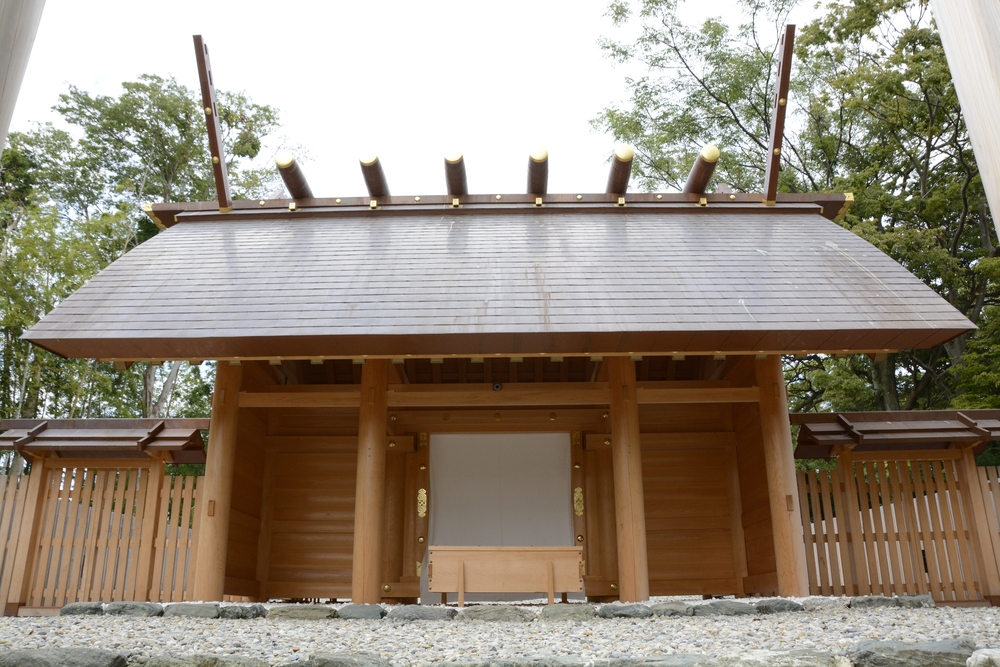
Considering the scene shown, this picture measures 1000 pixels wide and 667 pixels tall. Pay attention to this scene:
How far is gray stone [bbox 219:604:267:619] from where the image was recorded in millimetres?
5285

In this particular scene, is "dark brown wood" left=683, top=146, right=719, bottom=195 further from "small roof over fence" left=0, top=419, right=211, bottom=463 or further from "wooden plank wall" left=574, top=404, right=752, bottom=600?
"small roof over fence" left=0, top=419, right=211, bottom=463

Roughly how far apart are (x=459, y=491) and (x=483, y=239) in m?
2.90

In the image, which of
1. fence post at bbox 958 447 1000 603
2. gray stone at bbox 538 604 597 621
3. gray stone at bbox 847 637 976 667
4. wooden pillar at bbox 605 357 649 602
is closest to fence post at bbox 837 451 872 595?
fence post at bbox 958 447 1000 603

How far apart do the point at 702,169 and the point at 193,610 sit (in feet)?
21.8

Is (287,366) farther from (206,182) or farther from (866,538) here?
(206,182)

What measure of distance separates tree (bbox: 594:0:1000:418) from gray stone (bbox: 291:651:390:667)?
42.0ft

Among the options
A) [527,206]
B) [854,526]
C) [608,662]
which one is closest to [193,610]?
[608,662]

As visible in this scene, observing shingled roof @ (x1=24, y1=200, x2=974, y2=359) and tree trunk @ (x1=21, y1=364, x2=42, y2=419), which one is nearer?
shingled roof @ (x1=24, y1=200, x2=974, y2=359)

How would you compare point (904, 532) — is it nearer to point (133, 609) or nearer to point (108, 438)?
point (133, 609)

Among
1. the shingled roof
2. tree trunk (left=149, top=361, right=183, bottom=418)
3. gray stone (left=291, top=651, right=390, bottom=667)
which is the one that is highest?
tree trunk (left=149, top=361, right=183, bottom=418)

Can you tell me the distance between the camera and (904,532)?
743cm

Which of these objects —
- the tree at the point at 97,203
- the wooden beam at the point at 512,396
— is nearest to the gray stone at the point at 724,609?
the wooden beam at the point at 512,396

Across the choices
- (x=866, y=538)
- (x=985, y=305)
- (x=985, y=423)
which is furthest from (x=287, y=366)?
(x=985, y=305)

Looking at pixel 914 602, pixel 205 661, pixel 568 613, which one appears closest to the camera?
pixel 205 661
